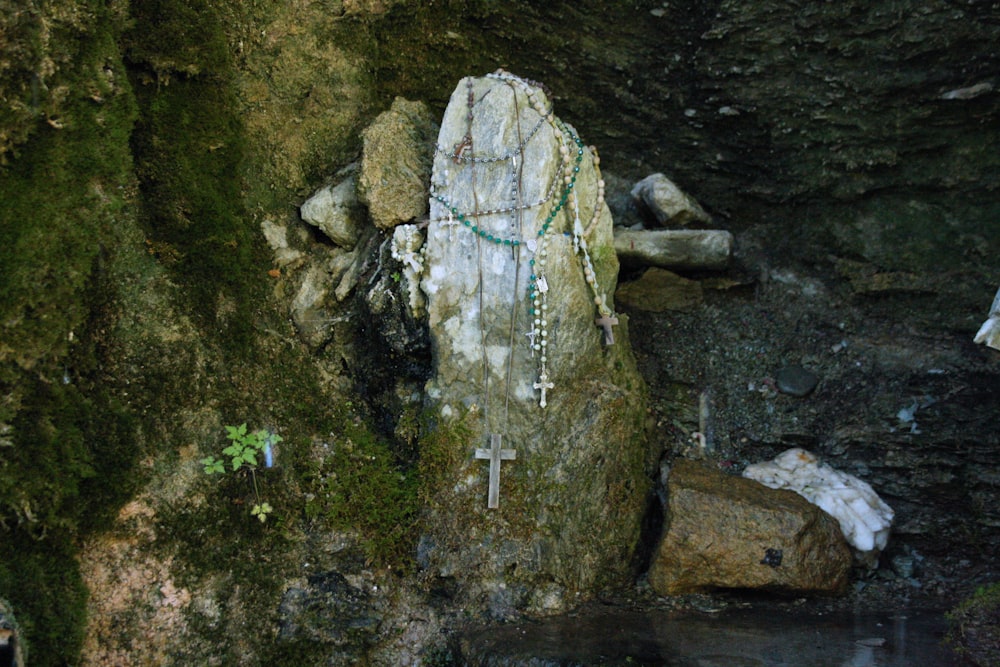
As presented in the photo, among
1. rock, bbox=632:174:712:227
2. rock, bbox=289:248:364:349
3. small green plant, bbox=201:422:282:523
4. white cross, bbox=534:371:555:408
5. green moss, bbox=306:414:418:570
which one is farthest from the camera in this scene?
rock, bbox=632:174:712:227

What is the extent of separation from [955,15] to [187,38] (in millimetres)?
5690

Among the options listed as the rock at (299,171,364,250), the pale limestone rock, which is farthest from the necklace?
the rock at (299,171,364,250)

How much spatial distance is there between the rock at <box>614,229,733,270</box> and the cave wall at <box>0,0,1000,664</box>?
43cm

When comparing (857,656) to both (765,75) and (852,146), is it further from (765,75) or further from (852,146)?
(765,75)

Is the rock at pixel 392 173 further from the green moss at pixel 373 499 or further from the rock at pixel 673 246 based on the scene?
the rock at pixel 673 246

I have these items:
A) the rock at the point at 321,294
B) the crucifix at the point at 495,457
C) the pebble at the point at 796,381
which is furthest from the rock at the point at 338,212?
the pebble at the point at 796,381

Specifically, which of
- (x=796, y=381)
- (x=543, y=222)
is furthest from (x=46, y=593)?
(x=796, y=381)

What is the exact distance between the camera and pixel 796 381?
24.6ft

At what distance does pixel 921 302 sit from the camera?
736cm

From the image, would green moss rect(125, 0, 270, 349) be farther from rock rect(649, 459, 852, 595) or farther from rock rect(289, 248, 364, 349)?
rock rect(649, 459, 852, 595)

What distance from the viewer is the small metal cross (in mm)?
6574

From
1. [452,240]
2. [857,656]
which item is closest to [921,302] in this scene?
[857,656]

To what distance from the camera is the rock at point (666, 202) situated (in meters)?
7.90

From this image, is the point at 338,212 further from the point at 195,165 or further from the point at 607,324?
the point at 607,324
